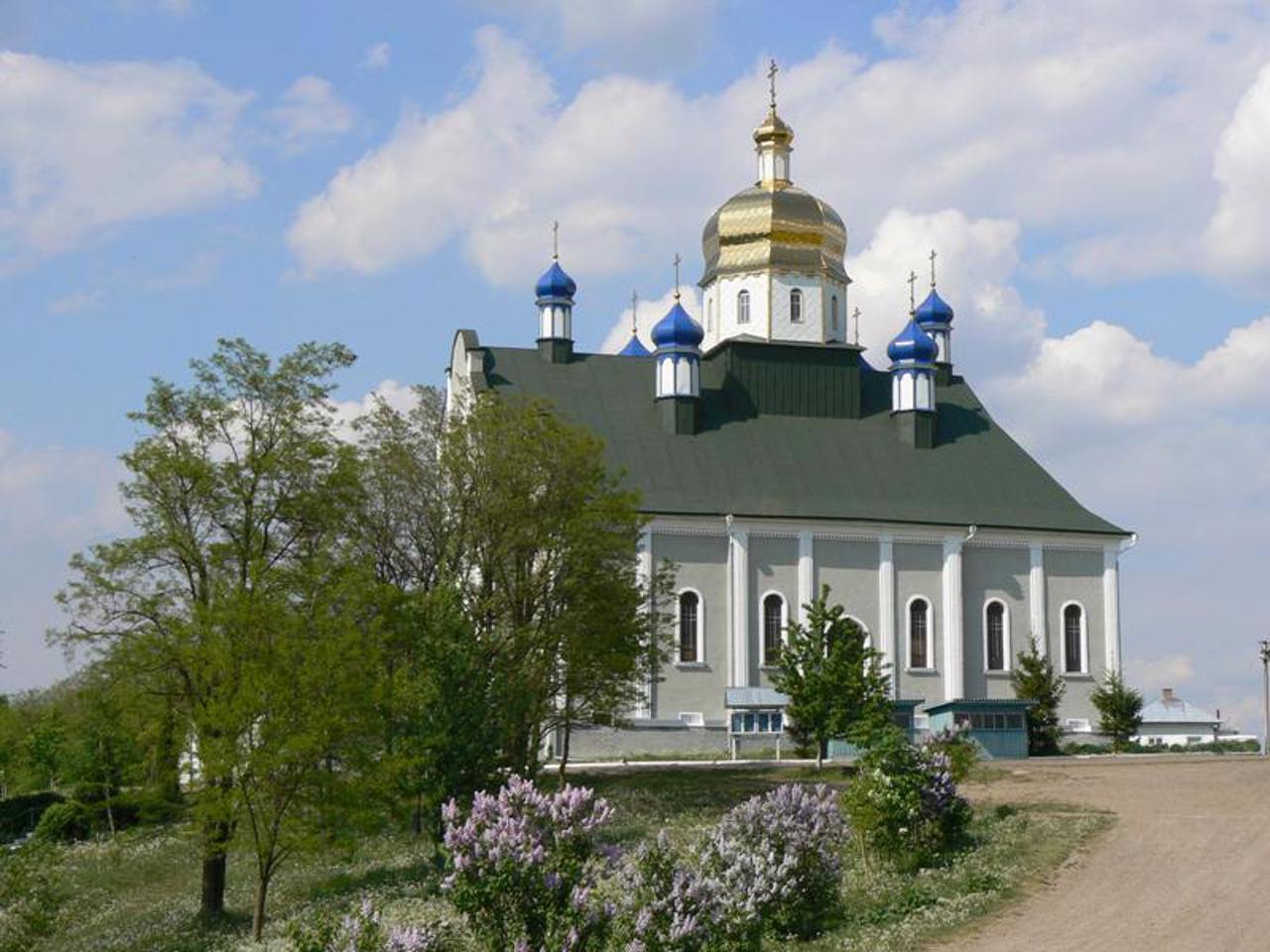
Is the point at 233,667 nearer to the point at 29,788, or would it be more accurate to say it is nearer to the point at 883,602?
the point at 883,602

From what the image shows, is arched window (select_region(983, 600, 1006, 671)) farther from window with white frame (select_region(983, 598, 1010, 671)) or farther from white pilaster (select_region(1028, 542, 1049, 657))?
white pilaster (select_region(1028, 542, 1049, 657))

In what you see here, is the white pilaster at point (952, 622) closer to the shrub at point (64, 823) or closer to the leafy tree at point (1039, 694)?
the leafy tree at point (1039, 694)

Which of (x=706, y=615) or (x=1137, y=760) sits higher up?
(x=706, y=615)

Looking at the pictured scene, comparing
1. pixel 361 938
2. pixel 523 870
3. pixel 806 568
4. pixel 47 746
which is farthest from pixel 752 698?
pixel 361 938

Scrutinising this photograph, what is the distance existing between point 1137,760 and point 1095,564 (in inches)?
619

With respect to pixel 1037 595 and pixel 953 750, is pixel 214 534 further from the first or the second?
pixel 1037 595

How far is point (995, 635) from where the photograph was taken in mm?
53625

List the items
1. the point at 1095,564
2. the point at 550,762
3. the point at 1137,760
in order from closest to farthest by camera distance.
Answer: the point at 1137,760, the point at 550,762, the point at 1095,564

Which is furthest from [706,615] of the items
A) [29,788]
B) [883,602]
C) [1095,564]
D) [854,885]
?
[854,885]

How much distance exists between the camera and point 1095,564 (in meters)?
54.9

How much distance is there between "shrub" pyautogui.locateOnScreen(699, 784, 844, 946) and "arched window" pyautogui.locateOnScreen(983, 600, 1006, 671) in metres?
31.3

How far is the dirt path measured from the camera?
20.5 meters

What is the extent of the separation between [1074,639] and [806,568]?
29.6 feet

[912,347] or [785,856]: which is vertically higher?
[912,347]
